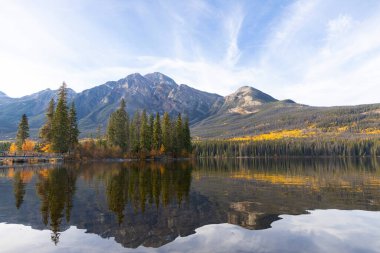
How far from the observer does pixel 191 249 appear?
1138 cm

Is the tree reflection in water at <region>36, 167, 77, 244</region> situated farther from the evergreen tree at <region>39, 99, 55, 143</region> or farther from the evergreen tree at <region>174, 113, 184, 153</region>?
the evergreen tree at <region>174, 113, 184, 153</region>

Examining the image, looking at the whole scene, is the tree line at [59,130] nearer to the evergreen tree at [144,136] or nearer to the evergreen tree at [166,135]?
the evergreen tree at [144,136]

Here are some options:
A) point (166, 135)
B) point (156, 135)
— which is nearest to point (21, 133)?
point (156, 135)

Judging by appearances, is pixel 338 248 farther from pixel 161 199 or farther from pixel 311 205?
pixel 161 199

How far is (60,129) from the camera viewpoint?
83.6m

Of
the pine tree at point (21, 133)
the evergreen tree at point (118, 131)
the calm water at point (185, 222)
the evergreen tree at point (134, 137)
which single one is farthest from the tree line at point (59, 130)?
the calm water at point (185, 222)

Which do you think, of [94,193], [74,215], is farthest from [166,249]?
[94,193]

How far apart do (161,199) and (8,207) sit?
10278 mm

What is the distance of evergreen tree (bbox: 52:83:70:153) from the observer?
83.4m

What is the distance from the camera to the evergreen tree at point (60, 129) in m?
83.4

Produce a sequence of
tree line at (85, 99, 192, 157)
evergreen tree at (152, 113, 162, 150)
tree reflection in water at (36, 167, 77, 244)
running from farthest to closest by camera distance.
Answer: evergreen tree at (152, 113, 162, 150)
tree line at (85, 99, 192, 157)
tree reflection in water at (36, 167, 77, 244)

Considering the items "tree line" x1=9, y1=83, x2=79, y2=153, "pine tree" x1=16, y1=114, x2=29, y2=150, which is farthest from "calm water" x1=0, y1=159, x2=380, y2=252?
"pine tree" x1=16, y1=114, x2=29, y2=150

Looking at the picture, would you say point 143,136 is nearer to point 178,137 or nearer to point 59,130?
point 178,137

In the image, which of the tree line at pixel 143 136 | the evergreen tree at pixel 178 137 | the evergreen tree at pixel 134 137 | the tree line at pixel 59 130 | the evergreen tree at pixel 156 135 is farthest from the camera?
the evergreen tree at pixel 178 137
